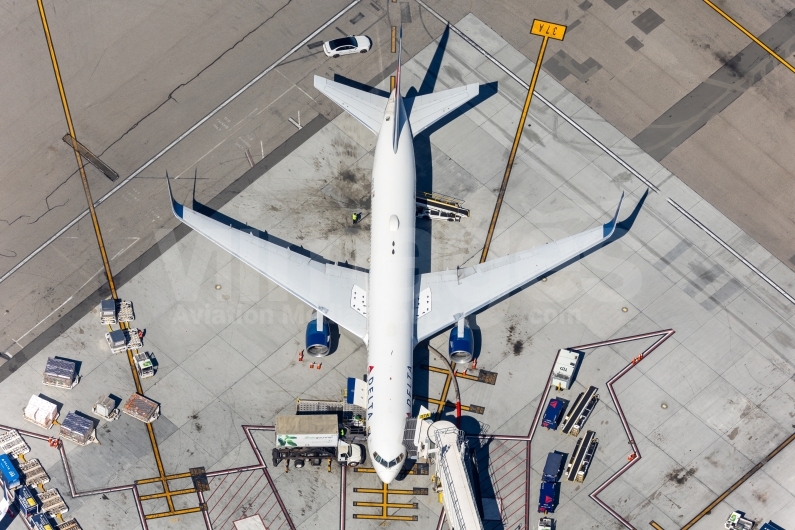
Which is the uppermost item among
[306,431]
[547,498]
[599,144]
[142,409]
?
[599,144]

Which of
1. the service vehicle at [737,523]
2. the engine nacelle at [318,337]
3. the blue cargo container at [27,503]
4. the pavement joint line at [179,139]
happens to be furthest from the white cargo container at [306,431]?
the service vehicle at [737,523]

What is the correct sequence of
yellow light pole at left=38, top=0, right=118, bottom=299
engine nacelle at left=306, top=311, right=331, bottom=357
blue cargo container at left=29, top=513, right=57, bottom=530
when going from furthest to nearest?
1. yellow light pole at left=38, top=0, right=118, bottom=299
2. engine nacelle at left=306, top=311, right=331, bottom=357
3. blue cargo container at left=29, top=513, right=57, bottom=530

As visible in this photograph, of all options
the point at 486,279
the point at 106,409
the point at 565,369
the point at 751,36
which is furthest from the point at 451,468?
the point at 751,36

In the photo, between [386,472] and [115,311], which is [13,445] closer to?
[115,311]

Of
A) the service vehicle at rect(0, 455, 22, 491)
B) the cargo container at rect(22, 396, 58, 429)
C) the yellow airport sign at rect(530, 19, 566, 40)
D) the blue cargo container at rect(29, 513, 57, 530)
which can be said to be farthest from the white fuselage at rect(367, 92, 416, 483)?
the service vehicle at rect(0, 455, 22, 491)

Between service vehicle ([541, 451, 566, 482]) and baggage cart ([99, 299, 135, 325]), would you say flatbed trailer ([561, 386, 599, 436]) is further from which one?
baggage cart ([99, 299, 135, 325])
